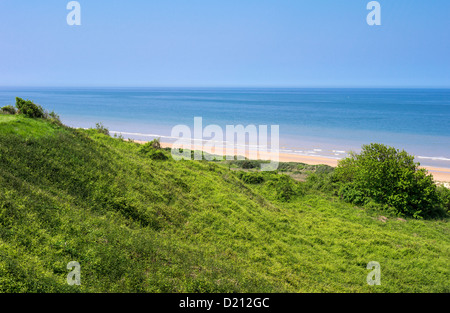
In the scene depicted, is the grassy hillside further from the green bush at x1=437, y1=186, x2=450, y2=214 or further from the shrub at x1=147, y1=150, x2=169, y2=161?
the green bush at x1=437, y1=186, x2=450, y2=214

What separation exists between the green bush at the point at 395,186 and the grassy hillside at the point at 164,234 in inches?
55.8

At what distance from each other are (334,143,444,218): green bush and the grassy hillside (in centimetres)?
142

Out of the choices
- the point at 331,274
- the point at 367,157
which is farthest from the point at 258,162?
the point at 331,274

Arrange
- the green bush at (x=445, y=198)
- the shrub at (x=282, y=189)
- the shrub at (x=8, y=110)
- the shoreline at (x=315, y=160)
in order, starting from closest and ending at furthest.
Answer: the shrub at (x=8, y=110) → the green bush at (x=445, y=198) → the shrub at (x=282, y=189) → the shoreline at (x=315, y=160)

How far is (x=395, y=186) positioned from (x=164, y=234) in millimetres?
18580

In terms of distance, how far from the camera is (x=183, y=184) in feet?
59.4

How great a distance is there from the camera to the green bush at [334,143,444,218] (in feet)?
71.1

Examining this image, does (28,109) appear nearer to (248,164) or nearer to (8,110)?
(8,110)

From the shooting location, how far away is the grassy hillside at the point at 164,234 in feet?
26.5

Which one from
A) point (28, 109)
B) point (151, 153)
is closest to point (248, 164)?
point (151, 153)

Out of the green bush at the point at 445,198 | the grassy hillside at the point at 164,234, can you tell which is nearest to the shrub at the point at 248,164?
the grassy hillside at the point at 164,234

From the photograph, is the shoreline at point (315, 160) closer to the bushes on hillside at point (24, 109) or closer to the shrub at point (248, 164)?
the shrub at point (248, 164)

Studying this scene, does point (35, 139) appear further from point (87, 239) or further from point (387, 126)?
point (387, 126)

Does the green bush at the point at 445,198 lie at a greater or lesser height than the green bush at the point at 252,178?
lesser
